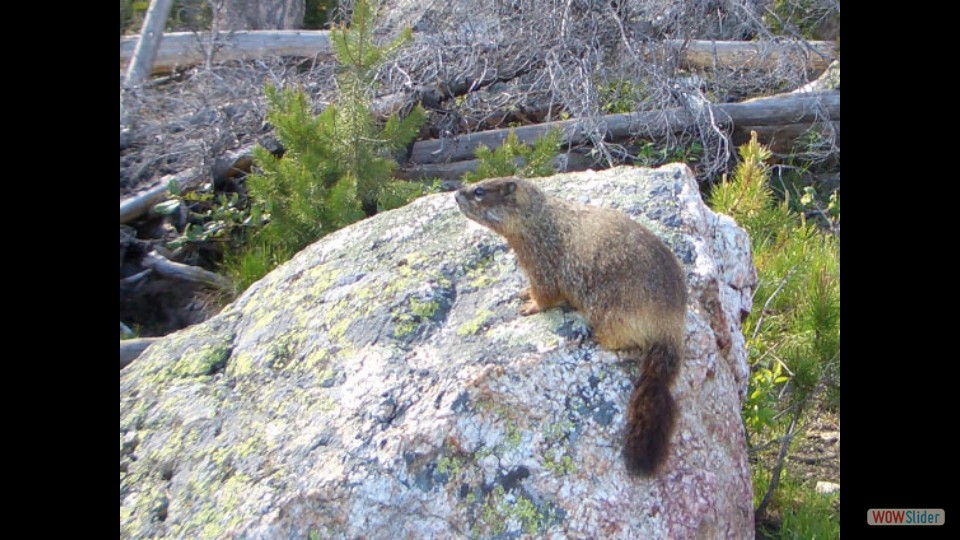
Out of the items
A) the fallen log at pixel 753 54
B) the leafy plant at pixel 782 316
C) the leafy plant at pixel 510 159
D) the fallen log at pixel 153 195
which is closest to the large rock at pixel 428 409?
the leafy plant at pixel 782 316

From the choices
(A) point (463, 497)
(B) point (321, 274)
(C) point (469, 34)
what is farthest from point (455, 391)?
(C) point (469, 34)

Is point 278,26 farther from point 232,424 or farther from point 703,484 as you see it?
point 703,484

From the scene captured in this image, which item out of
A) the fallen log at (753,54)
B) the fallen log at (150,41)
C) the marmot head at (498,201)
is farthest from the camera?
the fallen log at (150,41)

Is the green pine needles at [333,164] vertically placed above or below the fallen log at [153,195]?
above

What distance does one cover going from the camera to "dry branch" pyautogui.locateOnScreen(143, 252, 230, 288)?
266 inches

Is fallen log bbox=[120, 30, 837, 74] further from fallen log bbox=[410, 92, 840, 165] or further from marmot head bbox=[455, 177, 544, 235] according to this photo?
marmot head bbox=[455, 177, 544, 235]

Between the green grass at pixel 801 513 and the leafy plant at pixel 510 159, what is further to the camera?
the leafy plant at pixel 510 159

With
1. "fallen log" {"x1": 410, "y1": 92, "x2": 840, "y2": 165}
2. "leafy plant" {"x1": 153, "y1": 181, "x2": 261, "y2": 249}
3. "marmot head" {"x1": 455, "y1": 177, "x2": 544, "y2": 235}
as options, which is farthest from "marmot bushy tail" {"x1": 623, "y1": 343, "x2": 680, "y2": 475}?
"fallen log" {"x1": 410, "y1": 92, "x2": 840, "y2": 165}

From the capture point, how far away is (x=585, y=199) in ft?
14.6

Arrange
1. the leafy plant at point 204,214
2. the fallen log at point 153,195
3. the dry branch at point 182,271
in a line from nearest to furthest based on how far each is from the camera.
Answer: the dry branch at point 182,271 → the leafy plant at point 204,214 → the fallen log at point 153,195

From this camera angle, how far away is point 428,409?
3244mm

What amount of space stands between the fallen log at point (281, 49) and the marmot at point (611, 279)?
15.5 feet

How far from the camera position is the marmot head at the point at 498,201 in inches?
159

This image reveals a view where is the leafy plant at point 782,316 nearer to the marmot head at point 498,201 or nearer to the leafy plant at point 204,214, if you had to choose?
the marmot head at point 498,201
